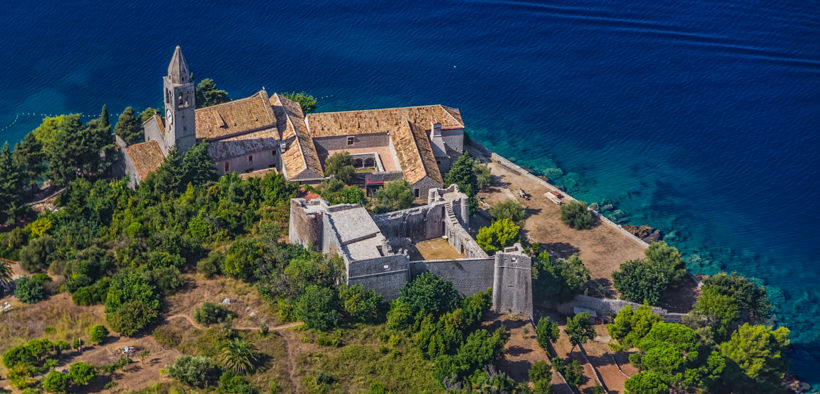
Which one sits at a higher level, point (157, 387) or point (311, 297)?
point (311, 297)

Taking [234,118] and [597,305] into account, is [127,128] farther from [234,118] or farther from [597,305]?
[597,305]

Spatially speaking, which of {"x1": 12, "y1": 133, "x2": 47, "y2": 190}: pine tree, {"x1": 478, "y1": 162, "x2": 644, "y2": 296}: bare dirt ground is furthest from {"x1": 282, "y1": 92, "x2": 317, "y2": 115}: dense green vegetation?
{"x1": 12, "y1": 133, "x2": 47, "y2": 190}: pine tree

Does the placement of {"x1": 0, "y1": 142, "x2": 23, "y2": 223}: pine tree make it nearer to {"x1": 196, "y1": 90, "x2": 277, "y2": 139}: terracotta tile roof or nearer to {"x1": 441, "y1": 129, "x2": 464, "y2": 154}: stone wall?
{"x1": 196, "y1": 90, "x2": 277, "y2": 139}: terracotta tile roof

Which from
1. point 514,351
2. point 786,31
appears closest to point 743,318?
point 514,351

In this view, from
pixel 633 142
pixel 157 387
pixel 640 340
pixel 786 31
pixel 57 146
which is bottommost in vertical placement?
pixel 157 387

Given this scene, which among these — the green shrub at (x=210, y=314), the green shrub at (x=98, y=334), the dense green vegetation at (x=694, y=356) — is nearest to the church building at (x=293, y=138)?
the green shrub at (x=210, y=314)

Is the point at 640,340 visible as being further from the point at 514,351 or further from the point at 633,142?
the point at 633,142
